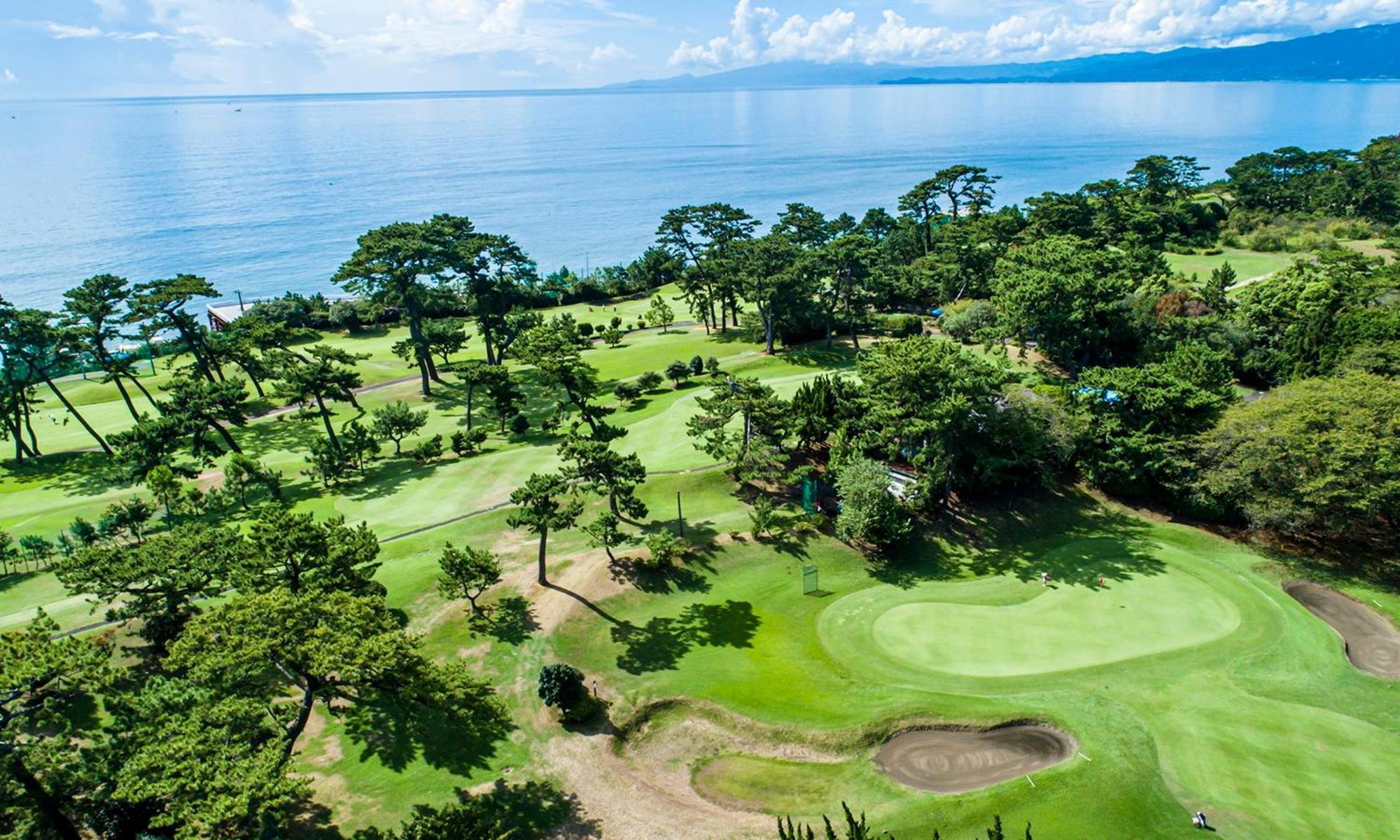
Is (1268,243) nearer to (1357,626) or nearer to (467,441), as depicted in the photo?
(1357,626)

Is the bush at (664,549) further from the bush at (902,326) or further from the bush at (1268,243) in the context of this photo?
the bush at (1268,243)

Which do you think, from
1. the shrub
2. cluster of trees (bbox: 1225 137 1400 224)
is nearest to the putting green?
the shrub

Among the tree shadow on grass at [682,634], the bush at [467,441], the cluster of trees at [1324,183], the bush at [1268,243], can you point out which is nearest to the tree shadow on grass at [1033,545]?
the tree shadow on grass at [682,634]

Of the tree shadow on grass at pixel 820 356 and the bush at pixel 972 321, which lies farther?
the tree shadow on grass at pixel 820 356

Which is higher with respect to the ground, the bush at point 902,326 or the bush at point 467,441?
the bush at point 902,326

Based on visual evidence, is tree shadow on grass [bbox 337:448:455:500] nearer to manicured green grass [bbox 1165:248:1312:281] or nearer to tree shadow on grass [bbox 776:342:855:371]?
tree shadow on grass [bbox 776:342:855:371]

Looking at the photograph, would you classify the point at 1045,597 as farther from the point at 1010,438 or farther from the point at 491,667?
the point at 491,667

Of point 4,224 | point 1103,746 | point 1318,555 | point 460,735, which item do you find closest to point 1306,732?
point 1103,746
